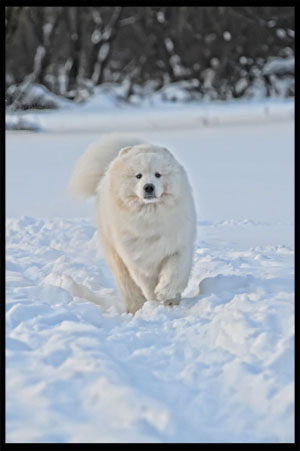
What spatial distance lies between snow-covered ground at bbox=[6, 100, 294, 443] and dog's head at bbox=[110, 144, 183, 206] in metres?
0.77

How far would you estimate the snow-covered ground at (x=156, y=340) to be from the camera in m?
3.10

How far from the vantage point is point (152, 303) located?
5.03 m

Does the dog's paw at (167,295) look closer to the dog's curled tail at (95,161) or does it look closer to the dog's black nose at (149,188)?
the dog's black nose at (149,188)

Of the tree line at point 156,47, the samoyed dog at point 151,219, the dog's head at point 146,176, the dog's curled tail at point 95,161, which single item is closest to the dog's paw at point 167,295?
the samoyed dog at point 151,219

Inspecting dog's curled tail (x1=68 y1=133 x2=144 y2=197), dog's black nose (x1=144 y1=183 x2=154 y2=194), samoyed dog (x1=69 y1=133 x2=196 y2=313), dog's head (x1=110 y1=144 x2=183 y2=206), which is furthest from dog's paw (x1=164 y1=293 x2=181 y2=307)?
dog's curled tail (x1=68 y1=133 x2=144 y2=197)

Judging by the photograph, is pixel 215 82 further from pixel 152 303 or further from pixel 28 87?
pixel 152 303

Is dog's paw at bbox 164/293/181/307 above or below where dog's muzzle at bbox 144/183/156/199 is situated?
below

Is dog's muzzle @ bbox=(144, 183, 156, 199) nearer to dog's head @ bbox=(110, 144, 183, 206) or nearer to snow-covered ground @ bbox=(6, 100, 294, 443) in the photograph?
dog's head @ bbox=(110, 144, 183, 206)

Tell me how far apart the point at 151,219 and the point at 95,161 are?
1128mm

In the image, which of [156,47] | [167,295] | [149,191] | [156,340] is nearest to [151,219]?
[149,191]

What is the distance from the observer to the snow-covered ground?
10.2 ft

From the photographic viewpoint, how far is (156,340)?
4176 mm

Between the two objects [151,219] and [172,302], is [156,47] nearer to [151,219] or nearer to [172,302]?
[151,219]

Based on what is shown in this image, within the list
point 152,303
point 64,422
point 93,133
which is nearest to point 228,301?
point 152,303
